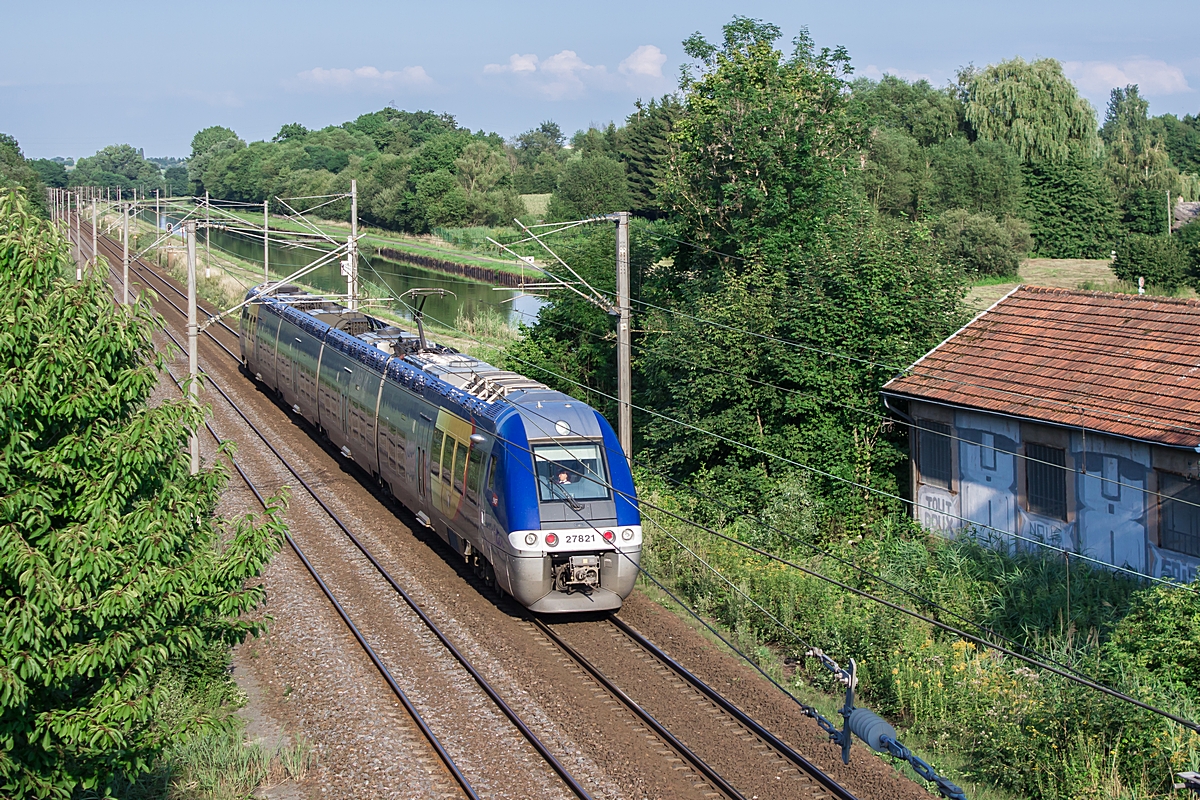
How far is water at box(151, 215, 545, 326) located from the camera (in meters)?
55.2

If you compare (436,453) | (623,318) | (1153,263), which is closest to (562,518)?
(436,453)

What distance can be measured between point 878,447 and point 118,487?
15993 mm

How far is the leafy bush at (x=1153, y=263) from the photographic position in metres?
51.6

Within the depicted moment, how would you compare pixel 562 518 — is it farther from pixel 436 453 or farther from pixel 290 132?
pixel 290 132

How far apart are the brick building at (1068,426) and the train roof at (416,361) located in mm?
6918

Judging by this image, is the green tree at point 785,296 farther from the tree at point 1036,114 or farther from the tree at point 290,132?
the tree at point 290,132

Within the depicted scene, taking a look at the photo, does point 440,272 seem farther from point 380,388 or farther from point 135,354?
point 135,354

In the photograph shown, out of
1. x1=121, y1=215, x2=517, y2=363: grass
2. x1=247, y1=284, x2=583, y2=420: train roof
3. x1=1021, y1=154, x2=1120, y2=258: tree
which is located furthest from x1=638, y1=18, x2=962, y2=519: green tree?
x1=1021, y1=154, x2=1120, y2=258: tree

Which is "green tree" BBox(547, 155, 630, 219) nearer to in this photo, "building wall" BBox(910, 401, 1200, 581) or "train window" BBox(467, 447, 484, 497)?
"building wall" BBox(910, 401, 1200, 581)

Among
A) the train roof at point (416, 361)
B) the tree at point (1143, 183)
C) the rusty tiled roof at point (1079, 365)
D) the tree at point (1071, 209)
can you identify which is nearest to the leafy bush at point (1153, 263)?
the tree at point (1071, 209)

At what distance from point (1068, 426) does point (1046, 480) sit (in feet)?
3.60

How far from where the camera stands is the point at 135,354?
26.5 ft

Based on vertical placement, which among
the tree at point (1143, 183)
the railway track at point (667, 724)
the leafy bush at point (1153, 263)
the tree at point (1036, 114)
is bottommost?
the railway track at point (667, 724)

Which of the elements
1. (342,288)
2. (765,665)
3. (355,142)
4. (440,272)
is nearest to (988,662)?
(765,665)
